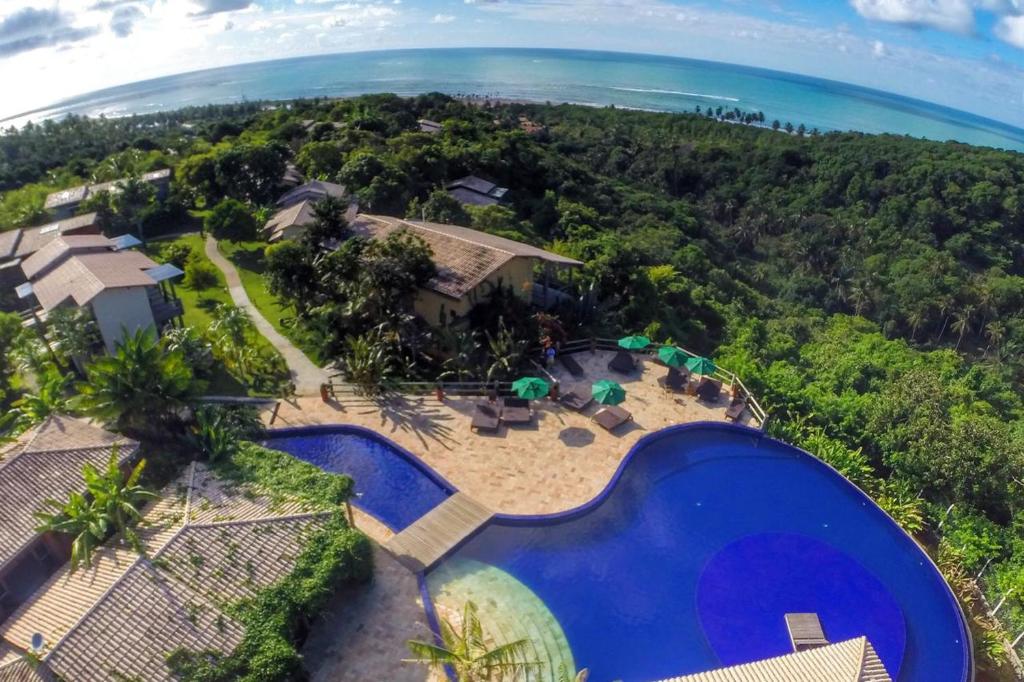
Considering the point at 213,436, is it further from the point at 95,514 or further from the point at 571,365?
the point at 571,365

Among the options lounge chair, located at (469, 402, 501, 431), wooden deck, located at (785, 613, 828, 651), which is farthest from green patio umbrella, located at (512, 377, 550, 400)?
wooden deck, located at (785, 613, 828, 651)

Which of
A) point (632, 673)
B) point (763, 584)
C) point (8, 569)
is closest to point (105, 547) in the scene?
point (8, 569)

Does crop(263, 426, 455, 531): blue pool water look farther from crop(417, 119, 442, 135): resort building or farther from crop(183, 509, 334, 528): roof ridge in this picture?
crop(417, 119, 442, 135): resort building

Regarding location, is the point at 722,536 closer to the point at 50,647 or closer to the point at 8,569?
the point at 50,647

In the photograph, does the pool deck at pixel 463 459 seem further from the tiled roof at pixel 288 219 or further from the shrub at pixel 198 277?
the tiled roof at pixel 288 219

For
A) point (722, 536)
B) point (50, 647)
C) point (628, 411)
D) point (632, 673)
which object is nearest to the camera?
point (50, 647)

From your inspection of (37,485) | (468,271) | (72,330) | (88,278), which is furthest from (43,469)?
(468,271)

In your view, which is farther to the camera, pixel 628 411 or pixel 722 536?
pixel 628 411
